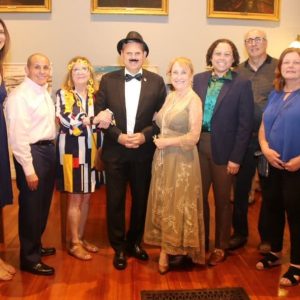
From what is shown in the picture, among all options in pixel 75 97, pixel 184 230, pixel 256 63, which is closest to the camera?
pixel 184 230

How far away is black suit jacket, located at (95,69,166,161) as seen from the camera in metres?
2.84

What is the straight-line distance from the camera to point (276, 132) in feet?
8.69

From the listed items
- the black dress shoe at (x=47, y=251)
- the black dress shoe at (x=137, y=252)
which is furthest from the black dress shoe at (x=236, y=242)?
the black dress shoe at (x=47, y=251)

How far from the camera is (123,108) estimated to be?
9.30 ft

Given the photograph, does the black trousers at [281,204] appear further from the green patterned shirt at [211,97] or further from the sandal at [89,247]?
the sandal at [89,247]

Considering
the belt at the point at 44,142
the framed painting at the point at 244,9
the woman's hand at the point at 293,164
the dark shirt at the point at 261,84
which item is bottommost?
the woman's hand at the point at 293,164

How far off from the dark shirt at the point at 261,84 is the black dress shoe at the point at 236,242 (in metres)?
0.91

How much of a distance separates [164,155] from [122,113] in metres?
0.43

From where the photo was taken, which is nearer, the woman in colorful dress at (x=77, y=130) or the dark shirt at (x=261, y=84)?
the woman in colorful dress at (x=77, y=130)

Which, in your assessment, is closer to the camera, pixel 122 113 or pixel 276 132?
pixel 276 132

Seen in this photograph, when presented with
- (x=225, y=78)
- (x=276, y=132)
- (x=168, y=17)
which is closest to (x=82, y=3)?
(x=168, y=17)

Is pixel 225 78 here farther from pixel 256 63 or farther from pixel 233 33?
pixel 233 33

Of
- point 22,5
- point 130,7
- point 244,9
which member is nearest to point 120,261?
point 130,7

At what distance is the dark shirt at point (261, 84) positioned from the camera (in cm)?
329
